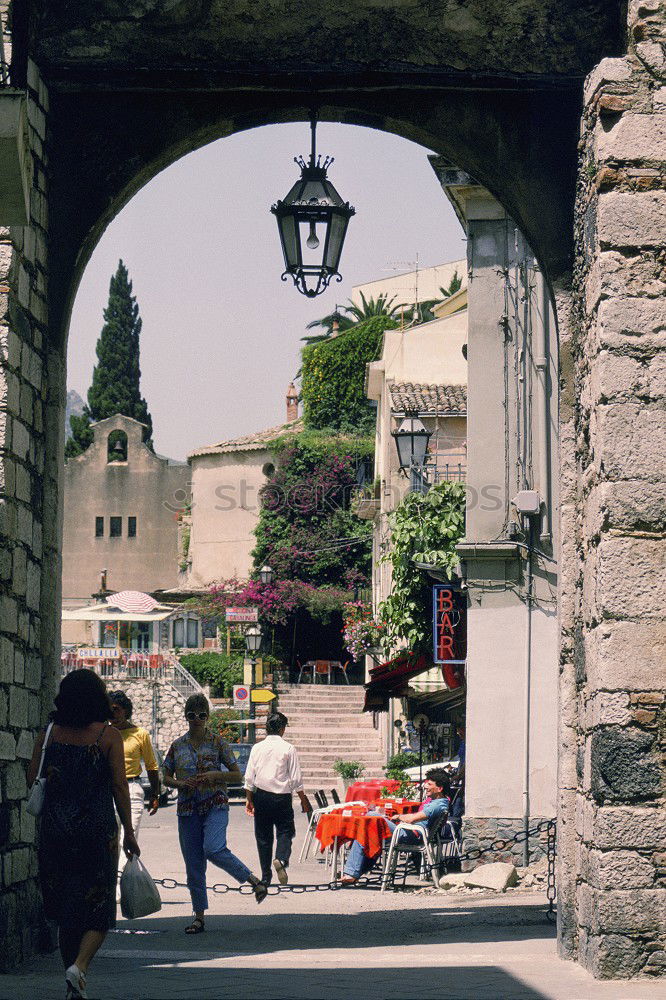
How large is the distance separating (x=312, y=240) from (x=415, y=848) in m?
7.06

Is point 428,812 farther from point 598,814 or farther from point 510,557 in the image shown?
point 598,814

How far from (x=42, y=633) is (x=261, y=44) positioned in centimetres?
344

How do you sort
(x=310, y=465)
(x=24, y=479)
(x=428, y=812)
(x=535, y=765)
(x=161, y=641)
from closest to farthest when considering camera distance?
1. (x=24, y=479)
2. (x=428, y=812)
3. (x=535, y=765)
4. (x=310, y=465)
5. (x=161, y=641)

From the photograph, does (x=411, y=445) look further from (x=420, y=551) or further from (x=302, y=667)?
(x=302, y=667)

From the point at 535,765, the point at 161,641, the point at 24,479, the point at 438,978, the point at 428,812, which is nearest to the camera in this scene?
the point at 438,978

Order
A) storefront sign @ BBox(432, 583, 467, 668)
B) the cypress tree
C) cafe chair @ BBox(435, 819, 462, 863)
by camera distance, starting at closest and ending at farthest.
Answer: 1. cafe chair @ BBox(435, 819, 462, 863)
2. storefront sign @ BBox(432, 583, 467, 668)
3. the cypress tree

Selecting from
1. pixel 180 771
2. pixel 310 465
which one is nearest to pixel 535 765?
pixel 180 771

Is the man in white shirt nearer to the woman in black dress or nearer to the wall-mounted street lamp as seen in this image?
the woman in black dress

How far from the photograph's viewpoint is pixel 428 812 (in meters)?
14.3

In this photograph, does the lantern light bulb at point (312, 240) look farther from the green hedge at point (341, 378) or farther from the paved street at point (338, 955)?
the green hedge at point (341, 378)

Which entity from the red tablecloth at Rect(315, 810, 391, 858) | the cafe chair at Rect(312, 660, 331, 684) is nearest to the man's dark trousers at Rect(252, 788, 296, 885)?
the red tablecloth at Rect(315, 810, 391, 858)

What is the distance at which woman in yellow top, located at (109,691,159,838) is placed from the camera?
983 centimetres

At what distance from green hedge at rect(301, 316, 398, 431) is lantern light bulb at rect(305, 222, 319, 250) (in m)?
42.0

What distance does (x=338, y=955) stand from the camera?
8.11 m
